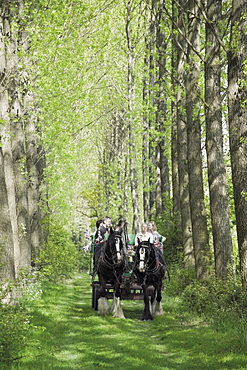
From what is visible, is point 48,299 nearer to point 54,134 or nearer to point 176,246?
point 176,246

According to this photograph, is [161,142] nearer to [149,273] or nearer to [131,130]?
[131,130]

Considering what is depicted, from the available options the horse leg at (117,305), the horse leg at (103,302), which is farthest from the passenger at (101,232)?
the horse leg at (117,305)

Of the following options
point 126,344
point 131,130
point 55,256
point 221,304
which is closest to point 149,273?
point 221,304

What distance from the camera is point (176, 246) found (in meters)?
22.5

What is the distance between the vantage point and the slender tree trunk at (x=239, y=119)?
10.4 meters

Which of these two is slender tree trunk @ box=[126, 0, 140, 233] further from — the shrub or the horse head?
the horse head

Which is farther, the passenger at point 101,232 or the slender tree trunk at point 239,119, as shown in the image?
the passenger at point 101,232

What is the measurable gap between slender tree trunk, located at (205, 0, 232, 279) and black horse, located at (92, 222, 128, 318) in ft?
8.12

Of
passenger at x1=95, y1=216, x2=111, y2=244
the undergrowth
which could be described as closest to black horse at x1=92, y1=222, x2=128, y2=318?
the undergrowth

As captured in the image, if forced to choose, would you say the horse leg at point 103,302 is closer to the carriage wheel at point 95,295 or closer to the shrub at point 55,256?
the carriage wheel at point 95,295

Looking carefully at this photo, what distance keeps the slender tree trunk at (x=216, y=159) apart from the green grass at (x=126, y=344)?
1965 millimetres

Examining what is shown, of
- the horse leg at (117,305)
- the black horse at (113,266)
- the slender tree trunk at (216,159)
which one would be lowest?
the horse leg at (117,305)

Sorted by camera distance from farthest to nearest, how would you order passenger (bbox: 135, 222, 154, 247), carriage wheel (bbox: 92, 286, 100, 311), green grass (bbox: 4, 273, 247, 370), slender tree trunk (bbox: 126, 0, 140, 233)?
slender tree trunk (bbox: 126, 0, 140, 233) < carriage wheel (bbox: 92, 286, 100, 311) < passenger (bbox: 135, 222, 154, 247) < green grass (bbox: 4, 273, 247, 370)

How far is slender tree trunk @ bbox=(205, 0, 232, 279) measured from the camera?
522 inches
